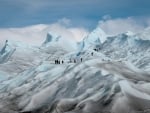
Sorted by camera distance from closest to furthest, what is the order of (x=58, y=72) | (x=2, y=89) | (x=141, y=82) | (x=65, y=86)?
1. (x=141, y=82)
2. (x=65, y=86)
3. (x=58, y=72)
4. (x=2, y=89)

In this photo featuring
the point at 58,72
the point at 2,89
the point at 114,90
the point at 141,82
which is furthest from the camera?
the point at 2,89

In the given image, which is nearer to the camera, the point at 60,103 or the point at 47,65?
the point at 60,103

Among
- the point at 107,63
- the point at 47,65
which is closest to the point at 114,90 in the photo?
the point at 107,63

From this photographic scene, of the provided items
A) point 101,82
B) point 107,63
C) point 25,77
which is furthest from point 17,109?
point 25,77

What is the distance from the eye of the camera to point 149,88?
128 metres

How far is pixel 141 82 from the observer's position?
133875 mm

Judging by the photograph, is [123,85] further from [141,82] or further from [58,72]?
[58,72]

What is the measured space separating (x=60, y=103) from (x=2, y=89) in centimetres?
7013

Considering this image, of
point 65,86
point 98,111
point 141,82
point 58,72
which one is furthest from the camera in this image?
point 58,72

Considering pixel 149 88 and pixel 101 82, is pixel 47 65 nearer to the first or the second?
pixel 101 82

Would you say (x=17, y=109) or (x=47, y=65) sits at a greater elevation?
(x=47, y=65)

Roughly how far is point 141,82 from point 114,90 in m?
14.6

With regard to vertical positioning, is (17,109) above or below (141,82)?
below

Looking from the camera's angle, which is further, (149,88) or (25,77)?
(25,77)
